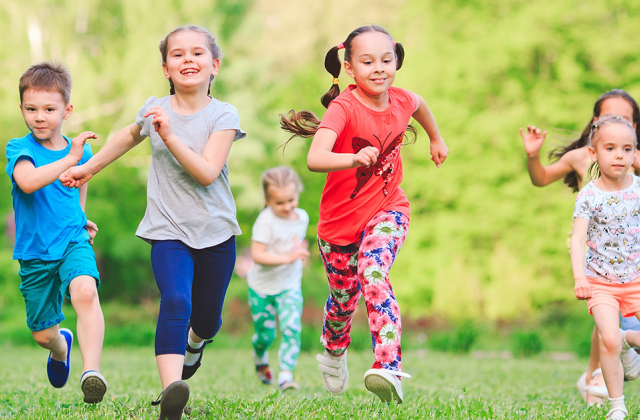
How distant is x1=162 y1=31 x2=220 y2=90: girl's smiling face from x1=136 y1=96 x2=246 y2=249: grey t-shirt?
0.17 metres

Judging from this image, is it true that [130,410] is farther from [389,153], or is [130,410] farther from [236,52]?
[236,52]

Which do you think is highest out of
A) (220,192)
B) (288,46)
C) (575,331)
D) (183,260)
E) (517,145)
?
(288,46)

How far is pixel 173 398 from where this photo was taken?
3.34 metres

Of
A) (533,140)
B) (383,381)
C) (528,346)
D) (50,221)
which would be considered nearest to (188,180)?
(50,221)

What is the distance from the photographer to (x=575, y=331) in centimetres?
1533

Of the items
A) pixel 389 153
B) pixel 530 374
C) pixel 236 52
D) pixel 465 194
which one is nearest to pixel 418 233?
pixel 465 194

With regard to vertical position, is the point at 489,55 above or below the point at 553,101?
above

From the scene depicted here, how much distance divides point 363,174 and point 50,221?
2028mm

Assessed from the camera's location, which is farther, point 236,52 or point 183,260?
point 236,52

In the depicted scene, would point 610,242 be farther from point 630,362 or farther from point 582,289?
point 630,362

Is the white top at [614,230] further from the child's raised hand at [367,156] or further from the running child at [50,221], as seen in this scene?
the running child at [50,221]

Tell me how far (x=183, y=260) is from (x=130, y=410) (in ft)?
3.16

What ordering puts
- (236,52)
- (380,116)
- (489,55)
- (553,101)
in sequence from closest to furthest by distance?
(380,116) → (553,101) → (489,55) → (236,52)

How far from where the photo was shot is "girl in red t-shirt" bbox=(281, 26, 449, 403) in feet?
13.1
